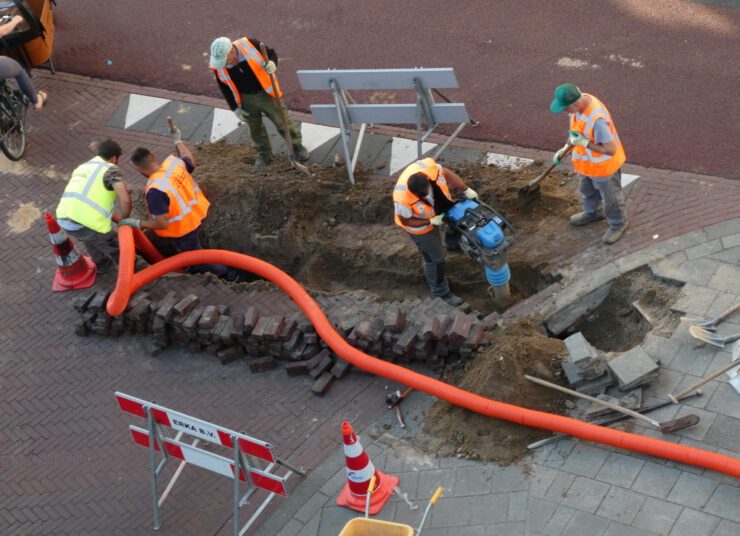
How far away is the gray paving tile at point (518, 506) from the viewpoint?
6.05 m

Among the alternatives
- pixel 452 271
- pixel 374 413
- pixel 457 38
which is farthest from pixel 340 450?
pixel 457 38

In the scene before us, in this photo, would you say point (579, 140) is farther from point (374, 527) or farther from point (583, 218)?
point (374, 527)

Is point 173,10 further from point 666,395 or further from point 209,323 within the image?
point 666,395

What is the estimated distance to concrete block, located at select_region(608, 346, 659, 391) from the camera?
6391mm

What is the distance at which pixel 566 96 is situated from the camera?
7.05m

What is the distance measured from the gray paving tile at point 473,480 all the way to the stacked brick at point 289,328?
3.59ft

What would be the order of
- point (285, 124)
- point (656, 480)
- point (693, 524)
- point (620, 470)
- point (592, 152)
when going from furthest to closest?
point (285, 124)
point (592, 152)
point (620, 470)
point (656, 480)
point (693, 524)

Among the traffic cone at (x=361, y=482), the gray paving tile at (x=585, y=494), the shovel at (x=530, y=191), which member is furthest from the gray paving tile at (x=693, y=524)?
the shovel at (x=530, y=191)

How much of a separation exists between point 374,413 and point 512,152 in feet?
12.6

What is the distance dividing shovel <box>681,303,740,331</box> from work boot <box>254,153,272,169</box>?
17.2ft

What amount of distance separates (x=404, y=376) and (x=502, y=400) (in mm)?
907

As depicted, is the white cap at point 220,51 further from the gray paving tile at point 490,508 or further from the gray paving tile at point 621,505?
the gray paving tile at point 621,505

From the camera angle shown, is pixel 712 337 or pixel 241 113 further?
pixel 241 113

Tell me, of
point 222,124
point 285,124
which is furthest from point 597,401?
point 222,124
